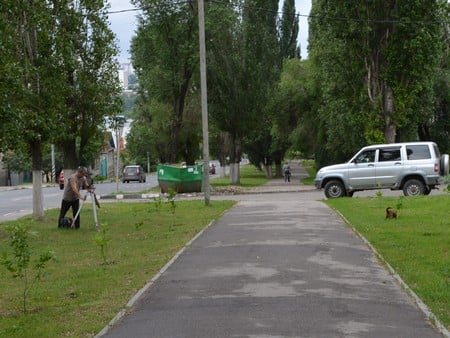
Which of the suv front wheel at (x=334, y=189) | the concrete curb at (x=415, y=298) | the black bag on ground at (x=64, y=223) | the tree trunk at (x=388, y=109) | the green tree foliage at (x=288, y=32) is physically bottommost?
the concrete curb at (x=415, y=298)

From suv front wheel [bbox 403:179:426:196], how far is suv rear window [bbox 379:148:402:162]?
94cm

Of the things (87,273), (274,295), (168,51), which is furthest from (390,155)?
(274,295)

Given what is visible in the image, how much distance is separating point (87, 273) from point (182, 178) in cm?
2479

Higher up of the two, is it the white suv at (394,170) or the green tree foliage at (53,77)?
the green tree foliage at (53,77)

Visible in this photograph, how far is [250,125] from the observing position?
144 feet

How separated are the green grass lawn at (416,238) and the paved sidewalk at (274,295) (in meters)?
0.30

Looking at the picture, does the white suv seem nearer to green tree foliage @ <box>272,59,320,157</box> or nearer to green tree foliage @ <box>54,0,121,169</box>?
green tree foliage @ <box>54,0,121,169</box>

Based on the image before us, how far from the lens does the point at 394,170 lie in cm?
2556

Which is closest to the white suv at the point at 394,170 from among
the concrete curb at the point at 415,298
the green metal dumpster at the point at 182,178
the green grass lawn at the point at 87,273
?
the green grass lawn at the point at 87,273

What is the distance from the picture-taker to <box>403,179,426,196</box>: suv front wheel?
2540 cm

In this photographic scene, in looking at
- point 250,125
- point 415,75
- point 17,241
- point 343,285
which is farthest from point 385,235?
point 250,125

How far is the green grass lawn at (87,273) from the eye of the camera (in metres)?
7.39

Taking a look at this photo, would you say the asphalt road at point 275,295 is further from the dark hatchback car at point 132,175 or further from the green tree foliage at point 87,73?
the dark hatchback car at point 132,175

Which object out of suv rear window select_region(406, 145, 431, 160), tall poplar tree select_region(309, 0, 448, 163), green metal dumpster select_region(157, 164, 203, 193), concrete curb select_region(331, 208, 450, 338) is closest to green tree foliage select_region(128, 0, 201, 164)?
green metal dumpster select_region(157, 164, 203, 193)
